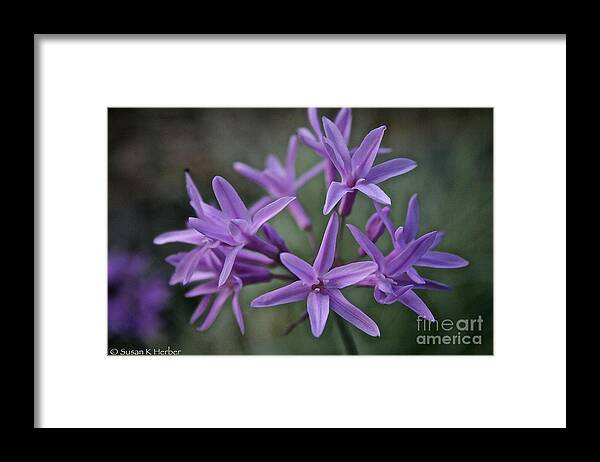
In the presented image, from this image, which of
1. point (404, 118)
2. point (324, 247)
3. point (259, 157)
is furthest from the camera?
point (259, 157)

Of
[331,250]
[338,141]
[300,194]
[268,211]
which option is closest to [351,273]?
[331,250]

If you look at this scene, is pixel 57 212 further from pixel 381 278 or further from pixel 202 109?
pixel 381 278

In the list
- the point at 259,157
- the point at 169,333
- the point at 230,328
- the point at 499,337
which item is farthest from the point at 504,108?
the point at 169,333

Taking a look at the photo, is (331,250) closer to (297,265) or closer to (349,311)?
(297,265)

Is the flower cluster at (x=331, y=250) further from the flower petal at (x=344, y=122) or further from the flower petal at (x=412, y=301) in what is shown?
the flower petal at (x=344, y=122)

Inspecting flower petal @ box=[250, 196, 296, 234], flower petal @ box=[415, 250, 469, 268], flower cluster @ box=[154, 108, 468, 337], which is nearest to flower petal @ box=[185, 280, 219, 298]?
flower cluster @ box=[154, 108, 468, 337]
